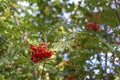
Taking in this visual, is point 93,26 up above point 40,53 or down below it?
above

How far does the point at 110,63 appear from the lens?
16.0ft

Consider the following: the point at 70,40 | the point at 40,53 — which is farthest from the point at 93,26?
the point at 40,53

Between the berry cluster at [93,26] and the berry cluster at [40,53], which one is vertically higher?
the berry cluster at [93,26]

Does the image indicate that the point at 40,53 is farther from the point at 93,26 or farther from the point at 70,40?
the point at 93,26

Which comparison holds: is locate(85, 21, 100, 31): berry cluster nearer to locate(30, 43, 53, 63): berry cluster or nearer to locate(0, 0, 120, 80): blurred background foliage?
locate(0, 0, 120, 80): blurred background foliage

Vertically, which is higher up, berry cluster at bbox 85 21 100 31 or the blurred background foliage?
berry cluster at bbox 85 21 100 31

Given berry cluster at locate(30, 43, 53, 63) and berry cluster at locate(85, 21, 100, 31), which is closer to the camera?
berry cluster at locate(30, 43, 53, 63)

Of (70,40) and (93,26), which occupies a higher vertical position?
(93,26)

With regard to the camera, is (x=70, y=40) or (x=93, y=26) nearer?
(x=70, y=40)

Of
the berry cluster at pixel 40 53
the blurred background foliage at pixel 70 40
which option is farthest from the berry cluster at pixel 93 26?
the berry cluster at pixel 40 53

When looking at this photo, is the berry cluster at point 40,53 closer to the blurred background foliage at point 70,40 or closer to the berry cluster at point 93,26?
the blurred background foliage at point 70,40

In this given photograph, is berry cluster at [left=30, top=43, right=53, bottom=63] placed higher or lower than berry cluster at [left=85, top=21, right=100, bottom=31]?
lower

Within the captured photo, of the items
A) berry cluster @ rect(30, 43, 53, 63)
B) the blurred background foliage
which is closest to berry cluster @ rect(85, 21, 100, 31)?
the blurred background foliage

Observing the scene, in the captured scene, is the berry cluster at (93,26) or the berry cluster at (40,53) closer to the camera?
the berry cluster at (40,53)
